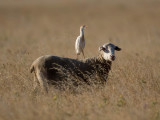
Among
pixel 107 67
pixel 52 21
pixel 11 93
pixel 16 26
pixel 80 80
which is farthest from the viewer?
pixel 52 21

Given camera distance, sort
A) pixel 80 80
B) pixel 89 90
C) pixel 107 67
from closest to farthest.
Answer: pixel 89 90 < pixel 80 80 < pixel 107 67

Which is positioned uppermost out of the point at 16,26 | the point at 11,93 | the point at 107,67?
the point at 16,26

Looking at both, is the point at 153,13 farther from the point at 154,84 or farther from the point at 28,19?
the point at 154,84

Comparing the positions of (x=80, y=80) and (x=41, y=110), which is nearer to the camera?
(x=41, y=110)

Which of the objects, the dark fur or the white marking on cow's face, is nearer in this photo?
the dark fur

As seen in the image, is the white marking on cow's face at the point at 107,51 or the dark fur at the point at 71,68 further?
the white marking on cow's face at the point at 107,51

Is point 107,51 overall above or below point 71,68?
above

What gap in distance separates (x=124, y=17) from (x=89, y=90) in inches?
1161

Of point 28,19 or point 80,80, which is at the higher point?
point 28,19

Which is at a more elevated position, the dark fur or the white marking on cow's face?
the white marking on cow's face

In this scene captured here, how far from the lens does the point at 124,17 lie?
3675 centimetres

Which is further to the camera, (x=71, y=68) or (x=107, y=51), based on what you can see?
(x=107, y=51)

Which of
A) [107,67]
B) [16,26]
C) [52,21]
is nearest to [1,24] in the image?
[16,26]

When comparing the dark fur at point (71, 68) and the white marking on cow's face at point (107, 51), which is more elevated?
the white marking on cow's face at point (107, 51)
